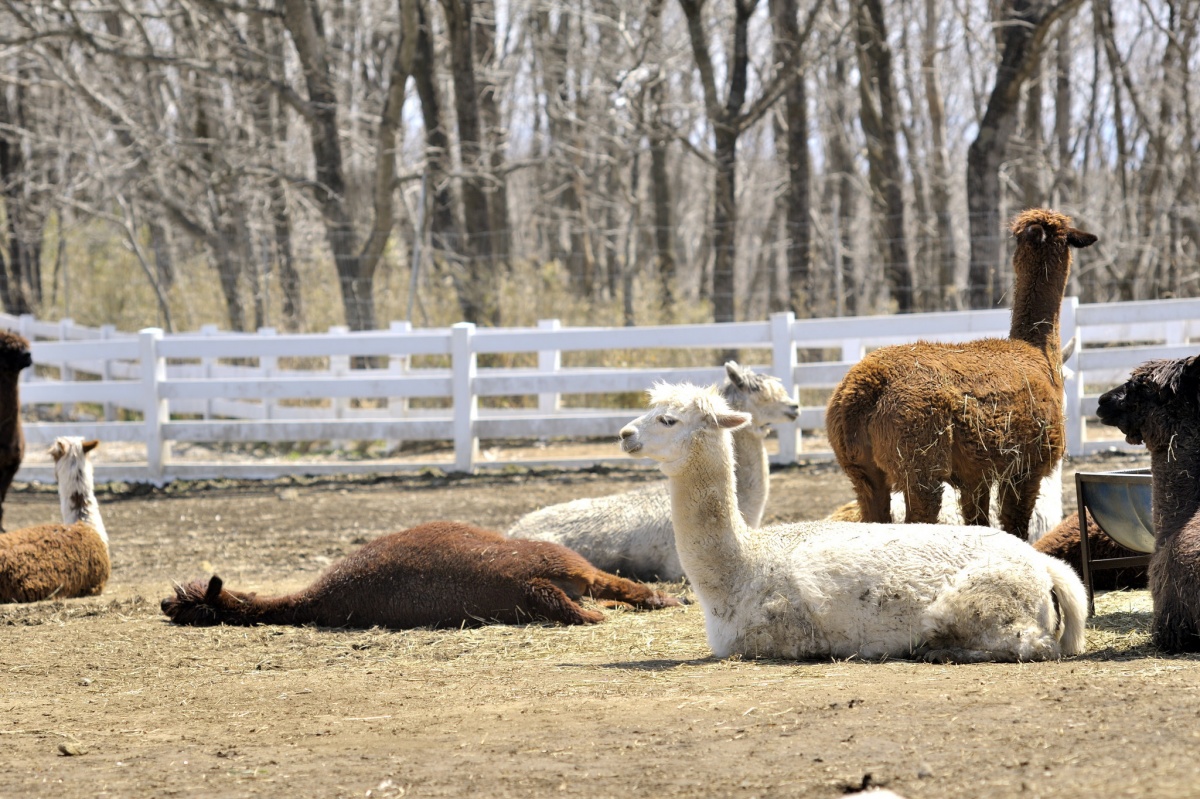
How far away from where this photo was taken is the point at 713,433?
5711 mm

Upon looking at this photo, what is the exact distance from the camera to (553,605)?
6715 millimetres

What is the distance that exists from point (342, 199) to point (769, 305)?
1352cm

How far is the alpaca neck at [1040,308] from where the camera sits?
22.9 ft

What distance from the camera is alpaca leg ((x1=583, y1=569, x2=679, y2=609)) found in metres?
7.03

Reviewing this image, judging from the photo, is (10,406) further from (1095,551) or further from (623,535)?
(1095,551)

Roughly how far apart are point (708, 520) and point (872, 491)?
1.35m

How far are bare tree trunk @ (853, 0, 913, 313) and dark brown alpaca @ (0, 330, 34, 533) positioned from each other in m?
13.7

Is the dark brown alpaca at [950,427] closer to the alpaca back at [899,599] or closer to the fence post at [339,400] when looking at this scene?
the alpaca back at [899,599]

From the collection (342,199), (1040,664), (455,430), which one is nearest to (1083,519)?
(1040,664)

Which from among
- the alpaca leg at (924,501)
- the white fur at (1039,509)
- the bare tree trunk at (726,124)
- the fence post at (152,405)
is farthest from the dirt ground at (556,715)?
the bare tree trunk at (726,124)

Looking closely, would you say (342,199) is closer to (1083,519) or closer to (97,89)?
(97,89)

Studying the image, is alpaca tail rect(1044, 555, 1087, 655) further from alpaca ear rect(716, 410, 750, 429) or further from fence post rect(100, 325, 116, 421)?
fence post rect(100, 325, 116, 421)

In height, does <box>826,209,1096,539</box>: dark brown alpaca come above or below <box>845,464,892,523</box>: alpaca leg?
above

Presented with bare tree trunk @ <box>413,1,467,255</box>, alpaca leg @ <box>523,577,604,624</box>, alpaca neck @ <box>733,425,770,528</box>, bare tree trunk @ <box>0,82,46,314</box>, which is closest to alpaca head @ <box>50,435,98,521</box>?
alpaca leg @ <box>523,577,604,624</box>
